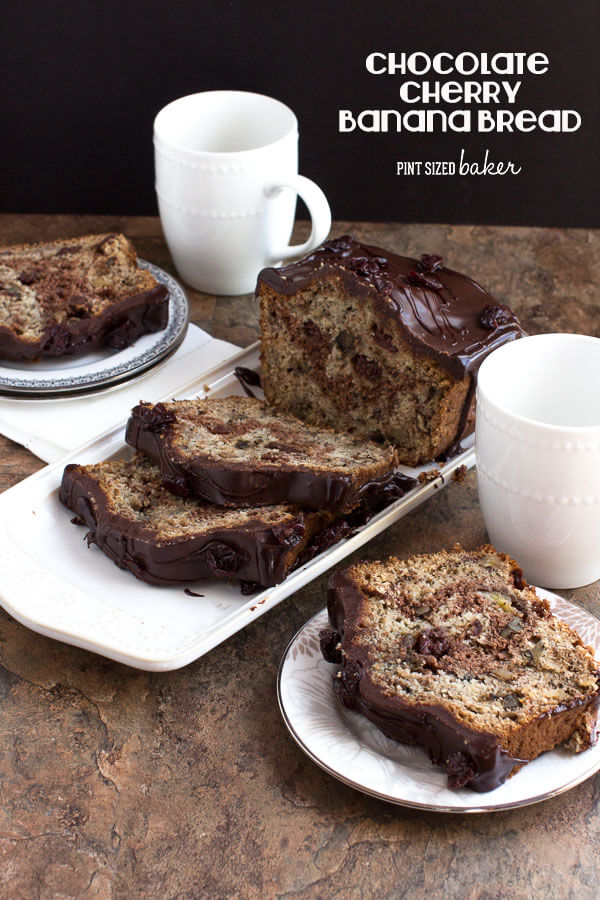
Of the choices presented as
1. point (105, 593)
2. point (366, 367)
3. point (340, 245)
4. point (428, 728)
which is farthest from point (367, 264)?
point (428, 728)

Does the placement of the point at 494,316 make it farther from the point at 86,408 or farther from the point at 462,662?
the point at 86,408

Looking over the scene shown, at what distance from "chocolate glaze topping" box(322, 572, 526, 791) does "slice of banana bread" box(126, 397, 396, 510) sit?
1.34ft

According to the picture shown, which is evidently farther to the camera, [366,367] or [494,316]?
[366,367]

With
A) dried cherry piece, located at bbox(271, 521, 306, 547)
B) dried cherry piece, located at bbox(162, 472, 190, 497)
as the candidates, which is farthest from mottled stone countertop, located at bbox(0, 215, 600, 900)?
dried cherry piece, located at bbox(162, 472, 190, 497)

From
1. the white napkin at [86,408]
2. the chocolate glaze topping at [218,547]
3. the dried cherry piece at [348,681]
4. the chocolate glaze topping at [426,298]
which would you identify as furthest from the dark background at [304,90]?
the dried cherry piece at [348,681]

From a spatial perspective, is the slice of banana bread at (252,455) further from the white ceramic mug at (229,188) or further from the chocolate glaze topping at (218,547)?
the white ceramic mug at (229,188)

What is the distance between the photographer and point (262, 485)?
249cm

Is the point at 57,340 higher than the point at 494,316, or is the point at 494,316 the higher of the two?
the point at 494,316

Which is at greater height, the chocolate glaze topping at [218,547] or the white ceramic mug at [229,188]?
the white ceramic mug at [229,188]

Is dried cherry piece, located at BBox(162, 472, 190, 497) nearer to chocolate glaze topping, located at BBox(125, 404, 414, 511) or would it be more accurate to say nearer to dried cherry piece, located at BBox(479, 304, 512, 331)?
chocolate glaze topping, located at BBox(125, 404, 414, 511)

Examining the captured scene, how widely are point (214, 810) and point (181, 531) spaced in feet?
2.21

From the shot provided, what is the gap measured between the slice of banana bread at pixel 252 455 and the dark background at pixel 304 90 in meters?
1.65

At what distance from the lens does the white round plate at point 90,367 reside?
3.16 metres

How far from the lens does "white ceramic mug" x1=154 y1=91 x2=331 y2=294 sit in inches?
136
